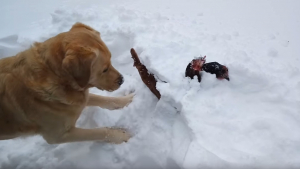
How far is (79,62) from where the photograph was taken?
1864 mm

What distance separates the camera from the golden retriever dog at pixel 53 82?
192 cm

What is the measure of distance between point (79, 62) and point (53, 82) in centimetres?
31

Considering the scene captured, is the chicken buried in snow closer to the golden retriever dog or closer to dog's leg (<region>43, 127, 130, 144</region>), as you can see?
the golden retriever dog

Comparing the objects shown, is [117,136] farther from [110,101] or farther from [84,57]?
[84,57]

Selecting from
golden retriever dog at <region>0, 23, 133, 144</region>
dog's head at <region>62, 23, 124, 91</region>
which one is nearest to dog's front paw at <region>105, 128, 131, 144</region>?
golden retriever dog at <region>0, 23, 133, 144</region>

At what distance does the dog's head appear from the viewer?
6.07 feet

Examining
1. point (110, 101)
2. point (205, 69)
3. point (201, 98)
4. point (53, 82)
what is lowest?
point (110, 101)

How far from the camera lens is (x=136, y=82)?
122 inches

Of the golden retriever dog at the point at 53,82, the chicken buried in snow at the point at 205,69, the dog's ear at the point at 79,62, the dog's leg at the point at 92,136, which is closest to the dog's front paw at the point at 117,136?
the dog's leg at the point at 92,136

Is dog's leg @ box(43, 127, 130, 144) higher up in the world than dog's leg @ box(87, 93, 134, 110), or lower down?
lower down

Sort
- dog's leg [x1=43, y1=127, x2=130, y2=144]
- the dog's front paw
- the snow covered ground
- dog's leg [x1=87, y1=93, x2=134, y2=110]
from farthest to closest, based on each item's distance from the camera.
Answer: dog's leg [x1=87, y1=93, x2=134, y2=110] < the dog's front paw < dog's leg [x1=43, y1=127, x2=130, y2=144] < the snow covered ground

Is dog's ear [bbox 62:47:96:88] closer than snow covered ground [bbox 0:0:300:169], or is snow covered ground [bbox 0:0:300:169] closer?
dog's ear [bbox 62:47:96:88]

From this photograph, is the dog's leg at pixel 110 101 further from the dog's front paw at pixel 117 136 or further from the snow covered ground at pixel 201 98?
the dog's front paw at pixel 117 136

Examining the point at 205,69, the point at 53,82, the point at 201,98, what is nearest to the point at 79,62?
the point at 53,82
